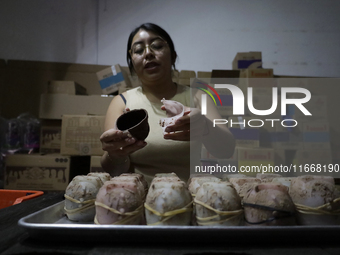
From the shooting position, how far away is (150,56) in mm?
1232

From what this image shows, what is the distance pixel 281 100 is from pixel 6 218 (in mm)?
2254

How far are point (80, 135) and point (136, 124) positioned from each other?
1296 millimetres

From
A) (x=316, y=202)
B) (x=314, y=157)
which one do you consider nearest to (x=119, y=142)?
(x=316, y=202)

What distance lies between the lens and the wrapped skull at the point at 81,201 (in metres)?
0.63

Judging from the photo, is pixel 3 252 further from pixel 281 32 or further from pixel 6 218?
pixel 281 32

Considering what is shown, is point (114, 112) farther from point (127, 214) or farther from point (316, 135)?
point (316, 135)

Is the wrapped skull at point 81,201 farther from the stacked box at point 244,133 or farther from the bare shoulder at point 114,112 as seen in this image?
the stacked box at point 244,133

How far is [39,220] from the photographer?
597 millimetres

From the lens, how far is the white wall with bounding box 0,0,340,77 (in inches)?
112

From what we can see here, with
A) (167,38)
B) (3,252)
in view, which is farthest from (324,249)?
(167,38)

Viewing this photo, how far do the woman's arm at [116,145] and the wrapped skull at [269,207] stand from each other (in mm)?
476

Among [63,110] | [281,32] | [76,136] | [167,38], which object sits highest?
[281,32]

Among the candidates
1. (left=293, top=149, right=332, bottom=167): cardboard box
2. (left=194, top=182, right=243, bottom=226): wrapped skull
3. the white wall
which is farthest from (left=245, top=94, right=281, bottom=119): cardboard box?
(left=194, top=182, right=243, bottom=226): wrapped skull

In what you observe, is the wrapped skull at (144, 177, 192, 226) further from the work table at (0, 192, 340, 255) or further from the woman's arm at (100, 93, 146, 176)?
the woman's arm at (100, 93, 146, 176)
